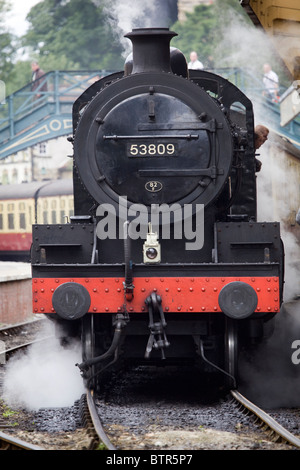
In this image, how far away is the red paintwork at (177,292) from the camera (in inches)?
227

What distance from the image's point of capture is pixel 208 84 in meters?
6.98

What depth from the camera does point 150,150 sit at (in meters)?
6.09

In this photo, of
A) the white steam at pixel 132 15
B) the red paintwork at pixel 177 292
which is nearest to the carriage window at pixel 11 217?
the white steam at pixel 132 15

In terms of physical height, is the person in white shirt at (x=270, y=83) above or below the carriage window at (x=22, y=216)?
above

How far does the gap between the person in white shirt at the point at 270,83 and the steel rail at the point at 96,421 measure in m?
8.85

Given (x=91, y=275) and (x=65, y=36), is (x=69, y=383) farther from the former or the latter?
(x=65, y=36)

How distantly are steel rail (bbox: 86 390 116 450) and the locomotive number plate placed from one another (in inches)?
70.9

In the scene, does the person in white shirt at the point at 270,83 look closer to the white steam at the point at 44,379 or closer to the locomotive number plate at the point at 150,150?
the white steam at the point at 44,379

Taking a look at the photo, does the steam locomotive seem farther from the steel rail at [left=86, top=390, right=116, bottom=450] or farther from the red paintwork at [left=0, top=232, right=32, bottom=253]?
the red paintwork at [left=0, top=232, right=32, bottom=253]

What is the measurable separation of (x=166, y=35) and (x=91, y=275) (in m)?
1.96

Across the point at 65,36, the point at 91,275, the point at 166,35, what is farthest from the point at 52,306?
the point at 65,36

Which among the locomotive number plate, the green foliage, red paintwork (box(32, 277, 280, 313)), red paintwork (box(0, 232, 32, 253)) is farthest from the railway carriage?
red paintwork (box(32, 277, 280, 313))

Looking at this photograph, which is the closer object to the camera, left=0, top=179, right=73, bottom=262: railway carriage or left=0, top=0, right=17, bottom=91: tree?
left=0, top=179, right=73, bottom=262: railway carriage

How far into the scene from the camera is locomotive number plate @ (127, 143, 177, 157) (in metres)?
6.08
